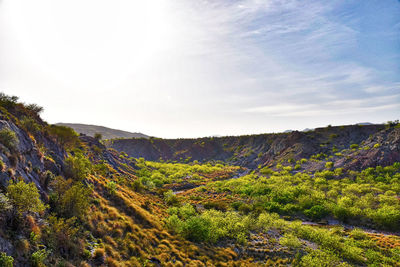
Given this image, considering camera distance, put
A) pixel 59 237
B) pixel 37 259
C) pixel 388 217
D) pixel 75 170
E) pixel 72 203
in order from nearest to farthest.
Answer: pixel 37 259 → pixel 59 237 → pixel 72 203 → pixel 75 170 → pixel 388 217

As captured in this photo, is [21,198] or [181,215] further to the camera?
[181,215]

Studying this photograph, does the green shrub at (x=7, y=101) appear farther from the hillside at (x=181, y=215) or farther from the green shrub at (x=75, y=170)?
the green shrub at (x=75, y=170)

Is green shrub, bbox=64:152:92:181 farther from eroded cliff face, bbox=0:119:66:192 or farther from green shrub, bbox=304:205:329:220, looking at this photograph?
green shrub, bbox=304:205:329:220

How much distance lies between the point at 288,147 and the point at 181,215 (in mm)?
85625

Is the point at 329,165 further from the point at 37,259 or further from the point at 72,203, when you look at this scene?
the point at 37,259

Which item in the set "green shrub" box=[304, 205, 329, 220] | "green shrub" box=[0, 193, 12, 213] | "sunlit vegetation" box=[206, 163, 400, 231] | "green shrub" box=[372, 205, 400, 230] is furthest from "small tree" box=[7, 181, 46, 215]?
"green shrub" box=[372, 205, 400, 230]

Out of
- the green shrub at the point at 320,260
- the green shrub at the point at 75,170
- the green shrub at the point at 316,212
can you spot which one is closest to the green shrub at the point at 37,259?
the green shrub at the point at 75,170

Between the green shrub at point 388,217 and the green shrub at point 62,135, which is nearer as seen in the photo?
the green shrub at point 388,217

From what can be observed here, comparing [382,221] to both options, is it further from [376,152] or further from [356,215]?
[376,152]

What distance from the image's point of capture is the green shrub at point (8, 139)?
18359 millimetres

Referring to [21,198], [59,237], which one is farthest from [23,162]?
[59,237]

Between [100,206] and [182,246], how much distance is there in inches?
485

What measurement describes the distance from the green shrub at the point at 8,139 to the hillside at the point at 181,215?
0.10 meters

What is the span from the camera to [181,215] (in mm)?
37031
